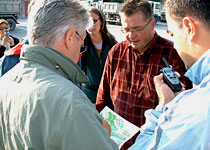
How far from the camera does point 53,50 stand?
55.1 inches

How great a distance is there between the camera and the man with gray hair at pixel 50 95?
3.69ft

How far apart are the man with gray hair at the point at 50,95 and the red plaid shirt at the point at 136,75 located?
0.93m

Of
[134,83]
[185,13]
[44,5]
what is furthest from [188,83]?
[44,5]

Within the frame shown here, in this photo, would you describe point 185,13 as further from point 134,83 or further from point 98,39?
point 98,39

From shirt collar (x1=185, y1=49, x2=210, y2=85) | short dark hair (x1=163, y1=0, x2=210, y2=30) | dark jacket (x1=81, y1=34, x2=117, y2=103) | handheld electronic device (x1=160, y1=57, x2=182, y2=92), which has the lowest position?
dark jacket (x1=81, y1=34, x2=117, y2=103)

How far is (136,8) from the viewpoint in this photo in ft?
8.27

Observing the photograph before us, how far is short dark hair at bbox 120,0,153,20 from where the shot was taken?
8.29ft

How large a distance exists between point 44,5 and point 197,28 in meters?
0.87

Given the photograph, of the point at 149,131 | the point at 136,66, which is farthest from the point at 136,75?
the point at 149,131

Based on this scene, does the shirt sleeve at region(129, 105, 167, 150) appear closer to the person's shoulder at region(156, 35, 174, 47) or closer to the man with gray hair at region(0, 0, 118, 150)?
the man with gray hair at region(0, 0, 118, 150)

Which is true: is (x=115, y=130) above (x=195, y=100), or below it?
below

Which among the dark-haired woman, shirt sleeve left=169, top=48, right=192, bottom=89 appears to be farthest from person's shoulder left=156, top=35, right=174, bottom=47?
the dark-haired woman

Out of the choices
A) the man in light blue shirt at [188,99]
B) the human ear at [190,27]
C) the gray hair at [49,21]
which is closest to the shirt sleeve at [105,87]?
the gray hair at [49,21]

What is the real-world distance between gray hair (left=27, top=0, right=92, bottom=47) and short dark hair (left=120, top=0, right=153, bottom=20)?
116 centimetres
